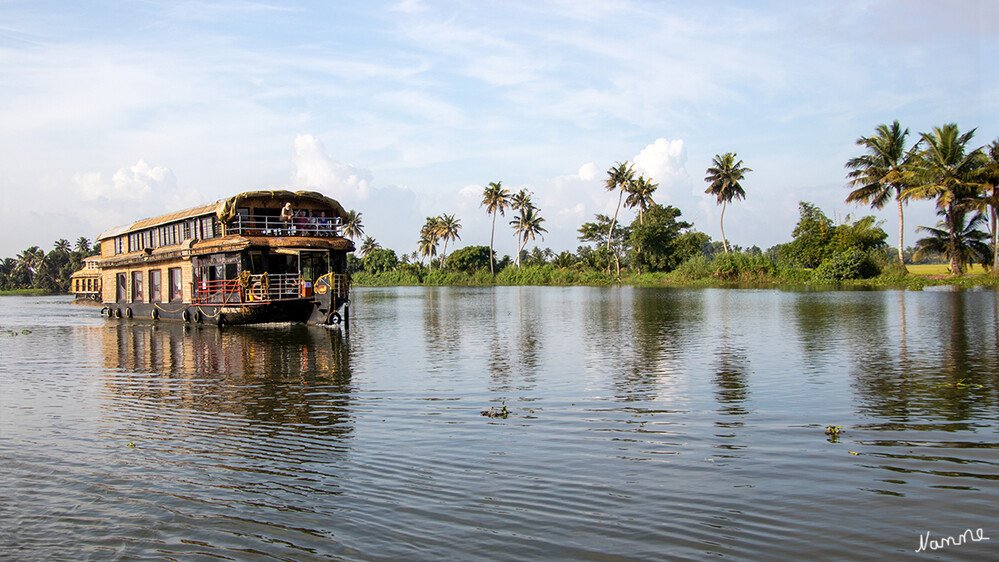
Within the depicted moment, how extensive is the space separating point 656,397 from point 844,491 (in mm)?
5684

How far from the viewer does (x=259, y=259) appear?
31.0 meters

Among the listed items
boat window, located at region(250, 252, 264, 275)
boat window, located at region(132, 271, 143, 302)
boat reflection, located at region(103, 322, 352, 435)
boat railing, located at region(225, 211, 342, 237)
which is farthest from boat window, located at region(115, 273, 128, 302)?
boat window, located at region(250, 252, 264, 275)

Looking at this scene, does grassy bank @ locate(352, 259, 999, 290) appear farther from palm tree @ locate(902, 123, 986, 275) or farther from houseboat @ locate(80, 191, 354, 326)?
houseboat @ locate(80, 191, 354, 326)

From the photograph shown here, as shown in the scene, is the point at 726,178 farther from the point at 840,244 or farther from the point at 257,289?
the point at 257,289

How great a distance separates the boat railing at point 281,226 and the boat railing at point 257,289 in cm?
215

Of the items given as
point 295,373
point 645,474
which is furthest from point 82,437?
point 645,474

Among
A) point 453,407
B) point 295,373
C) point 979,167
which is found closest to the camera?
point 453,407

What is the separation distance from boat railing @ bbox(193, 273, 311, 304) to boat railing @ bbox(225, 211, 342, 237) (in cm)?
215

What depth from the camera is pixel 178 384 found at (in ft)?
53.3

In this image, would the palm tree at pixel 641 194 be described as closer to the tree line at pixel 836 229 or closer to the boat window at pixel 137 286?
the tree line at pixel 836 229

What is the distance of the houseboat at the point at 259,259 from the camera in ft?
98.5

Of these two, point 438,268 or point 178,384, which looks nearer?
point 178,384

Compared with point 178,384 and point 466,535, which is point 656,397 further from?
point 178,384

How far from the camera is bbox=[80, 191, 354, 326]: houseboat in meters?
30.0
